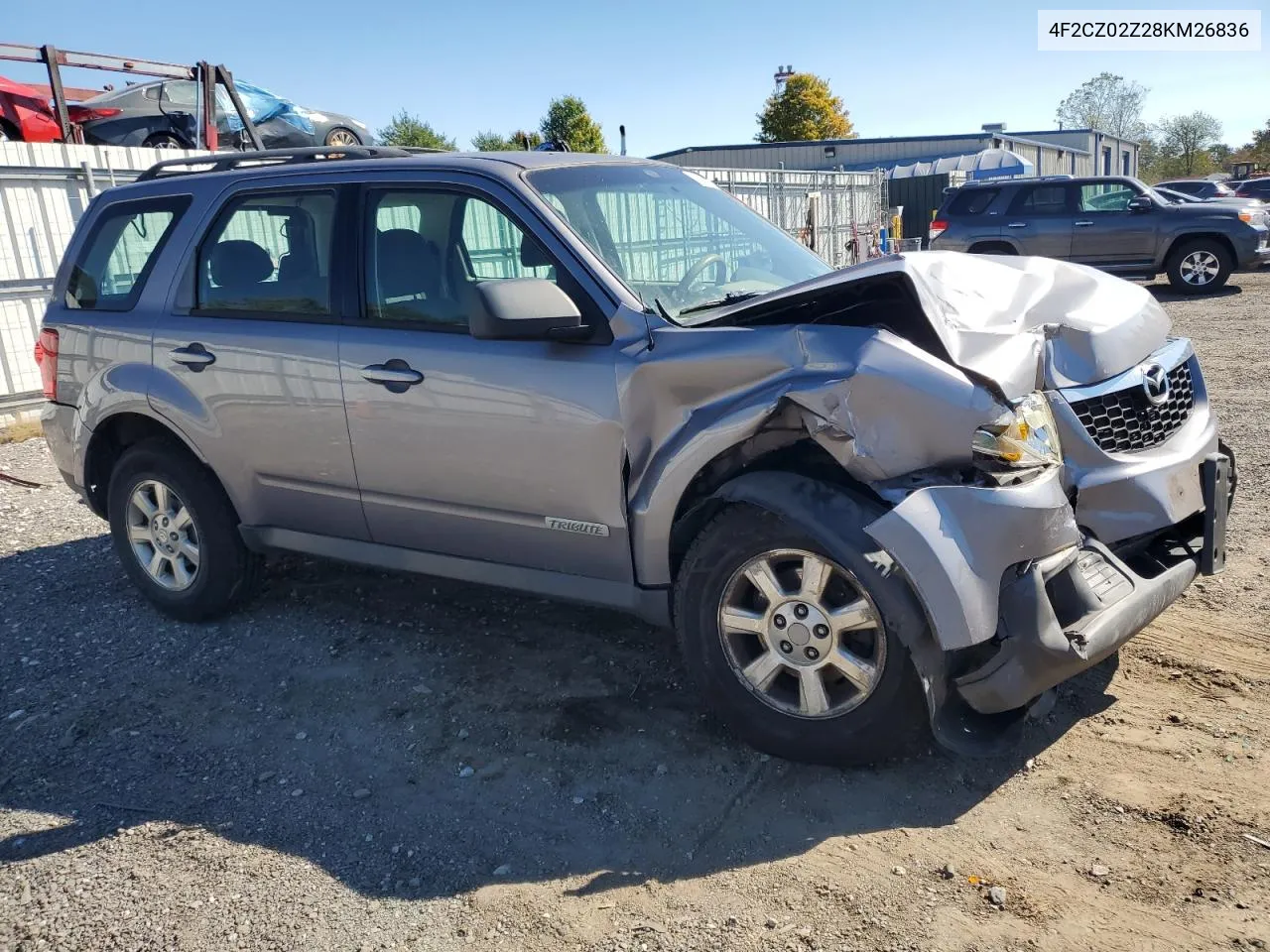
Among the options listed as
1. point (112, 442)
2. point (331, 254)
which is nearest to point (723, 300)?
point (331, 254)

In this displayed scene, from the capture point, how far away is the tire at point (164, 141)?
45.3 ft

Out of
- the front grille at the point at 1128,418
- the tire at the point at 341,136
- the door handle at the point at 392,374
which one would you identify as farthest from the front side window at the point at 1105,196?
the door handle at the point at 392,374

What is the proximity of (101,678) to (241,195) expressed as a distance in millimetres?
2158

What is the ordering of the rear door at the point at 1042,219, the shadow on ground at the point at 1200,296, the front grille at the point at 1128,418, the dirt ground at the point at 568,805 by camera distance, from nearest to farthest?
1. the dirt ground at the point at 568,805
2. the front grille at the point at 1128,418
3. the shadow on ground at the point at 1200,296
4. the rear door at the point at 1042,219

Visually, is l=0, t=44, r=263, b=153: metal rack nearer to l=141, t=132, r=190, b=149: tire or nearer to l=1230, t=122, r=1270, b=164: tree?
l=141, t=132, r=190, b=149: tire

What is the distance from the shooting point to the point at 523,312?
3.29m

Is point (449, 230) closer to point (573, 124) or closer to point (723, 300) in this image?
point (723, 300)

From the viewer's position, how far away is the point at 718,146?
49.2m

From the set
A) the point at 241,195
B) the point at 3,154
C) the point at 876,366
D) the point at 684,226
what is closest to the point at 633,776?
the point at 876,366

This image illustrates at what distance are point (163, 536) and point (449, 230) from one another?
6.96ft

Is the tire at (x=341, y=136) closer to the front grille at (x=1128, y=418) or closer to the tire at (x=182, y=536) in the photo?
the tire at (x=182, y=536)

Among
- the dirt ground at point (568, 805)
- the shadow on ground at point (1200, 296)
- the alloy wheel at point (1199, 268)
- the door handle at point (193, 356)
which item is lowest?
the shadow on ground at point (1200, 296)

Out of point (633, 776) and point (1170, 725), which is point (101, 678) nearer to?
point (633, 776)

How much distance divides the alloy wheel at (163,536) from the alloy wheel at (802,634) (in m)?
2.72
